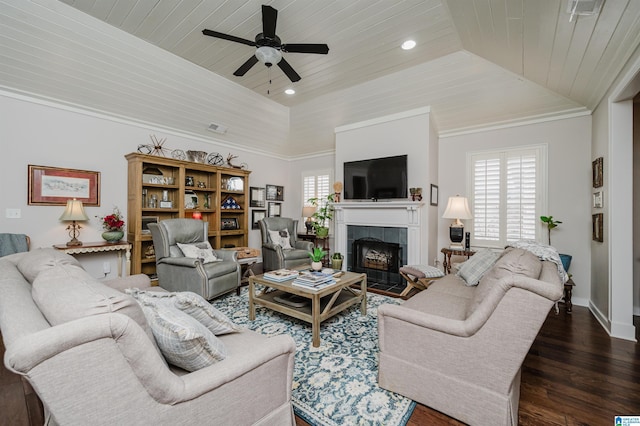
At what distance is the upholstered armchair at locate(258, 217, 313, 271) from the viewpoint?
185 inches

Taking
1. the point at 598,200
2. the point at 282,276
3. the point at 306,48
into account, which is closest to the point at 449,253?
the point at 598,200

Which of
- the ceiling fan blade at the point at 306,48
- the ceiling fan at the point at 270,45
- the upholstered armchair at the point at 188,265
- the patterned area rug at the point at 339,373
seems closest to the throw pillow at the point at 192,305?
the patterned area rug at the point at 339,373

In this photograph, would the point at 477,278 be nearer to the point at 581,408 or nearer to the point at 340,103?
the point at 581,408

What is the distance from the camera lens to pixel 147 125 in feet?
14.8

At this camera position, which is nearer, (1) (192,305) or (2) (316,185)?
(1) (192,305)

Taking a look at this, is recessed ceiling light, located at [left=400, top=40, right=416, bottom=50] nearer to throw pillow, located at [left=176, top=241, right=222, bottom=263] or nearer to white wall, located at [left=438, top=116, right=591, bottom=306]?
white wall, located at [left=438, top=116, right=591, bottom=306]

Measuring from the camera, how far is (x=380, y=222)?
4.82m

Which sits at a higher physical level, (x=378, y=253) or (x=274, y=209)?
(x=274, y=209)

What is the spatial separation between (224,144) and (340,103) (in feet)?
8.14

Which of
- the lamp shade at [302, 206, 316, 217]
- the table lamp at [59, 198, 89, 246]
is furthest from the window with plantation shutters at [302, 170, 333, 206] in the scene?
the table lamp at [59, 198, 89, 246]

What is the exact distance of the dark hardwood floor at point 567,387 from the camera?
166 cm

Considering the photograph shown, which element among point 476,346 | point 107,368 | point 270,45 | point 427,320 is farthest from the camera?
point 270,45

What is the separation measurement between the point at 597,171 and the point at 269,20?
13.1 feet

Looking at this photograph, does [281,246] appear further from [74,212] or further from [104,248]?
[74,212]
